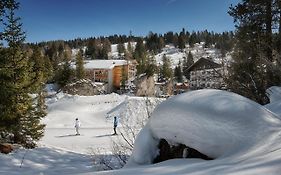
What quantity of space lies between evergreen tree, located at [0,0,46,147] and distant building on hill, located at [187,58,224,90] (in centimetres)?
934

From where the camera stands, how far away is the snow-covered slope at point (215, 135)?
373cm

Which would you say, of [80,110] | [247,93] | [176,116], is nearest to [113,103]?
[80,110]

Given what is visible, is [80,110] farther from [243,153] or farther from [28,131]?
[243,153]

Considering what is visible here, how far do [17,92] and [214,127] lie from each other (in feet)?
53.4

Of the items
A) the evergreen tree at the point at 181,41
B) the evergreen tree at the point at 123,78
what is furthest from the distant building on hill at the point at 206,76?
Answer: the evergreen tree at the point at 181,41

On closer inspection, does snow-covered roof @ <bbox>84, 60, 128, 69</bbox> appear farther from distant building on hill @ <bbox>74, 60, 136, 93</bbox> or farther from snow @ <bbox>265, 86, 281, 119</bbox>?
snow @ <bbox>265, 86, 281, 119</bbox>

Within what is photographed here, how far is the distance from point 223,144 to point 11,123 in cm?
1666

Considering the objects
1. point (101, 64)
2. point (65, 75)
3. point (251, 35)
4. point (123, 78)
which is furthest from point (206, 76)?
point (101, 64)

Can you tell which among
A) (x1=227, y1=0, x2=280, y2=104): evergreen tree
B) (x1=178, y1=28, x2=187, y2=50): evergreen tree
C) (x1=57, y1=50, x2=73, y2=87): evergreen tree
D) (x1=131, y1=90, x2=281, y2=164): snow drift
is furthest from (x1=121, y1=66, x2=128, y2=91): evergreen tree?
(x1=178, y1=28, x2=187, y2=50): evergreen tree

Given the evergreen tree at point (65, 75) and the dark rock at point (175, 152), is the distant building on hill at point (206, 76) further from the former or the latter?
the evergreen tree at point (65, 75)

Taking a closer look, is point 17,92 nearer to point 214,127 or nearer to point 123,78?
point 214,127

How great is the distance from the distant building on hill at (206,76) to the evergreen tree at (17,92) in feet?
30.7

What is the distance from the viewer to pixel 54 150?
19.9 m

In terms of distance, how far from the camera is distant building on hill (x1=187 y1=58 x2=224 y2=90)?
1220 cm
